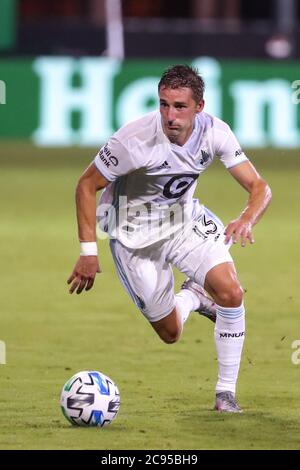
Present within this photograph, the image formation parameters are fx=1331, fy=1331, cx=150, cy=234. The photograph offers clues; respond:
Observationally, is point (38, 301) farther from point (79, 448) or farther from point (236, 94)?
point (236, 94)

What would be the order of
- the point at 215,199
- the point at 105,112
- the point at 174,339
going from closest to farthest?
the point at 174,339 → the point at 215,199 → the point at 105,112

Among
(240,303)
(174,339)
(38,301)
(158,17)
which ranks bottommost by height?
(158,17)

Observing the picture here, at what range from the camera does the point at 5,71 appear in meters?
24.4

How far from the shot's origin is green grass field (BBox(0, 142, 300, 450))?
7426 mm

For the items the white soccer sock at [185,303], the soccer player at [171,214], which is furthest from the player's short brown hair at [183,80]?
the white soccer sock at [185,303]

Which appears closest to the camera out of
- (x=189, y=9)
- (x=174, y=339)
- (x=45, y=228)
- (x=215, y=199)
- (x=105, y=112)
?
(x=174, y=339)

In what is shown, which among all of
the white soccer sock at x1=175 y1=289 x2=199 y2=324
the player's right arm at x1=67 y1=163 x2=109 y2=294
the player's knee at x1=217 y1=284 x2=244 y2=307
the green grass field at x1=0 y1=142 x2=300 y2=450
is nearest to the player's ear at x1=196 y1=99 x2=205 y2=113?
the player's right arm at x1=67 y1=163 x2=109 y2=294

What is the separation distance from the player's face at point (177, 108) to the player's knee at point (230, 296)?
99cm

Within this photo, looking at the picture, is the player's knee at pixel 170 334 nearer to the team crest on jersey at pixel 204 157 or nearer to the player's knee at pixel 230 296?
the player's knee at pixel 230 296

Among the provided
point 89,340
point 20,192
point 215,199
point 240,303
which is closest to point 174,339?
point 240,303

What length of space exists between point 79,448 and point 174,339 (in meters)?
1.98

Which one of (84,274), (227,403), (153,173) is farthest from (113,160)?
(227,403)

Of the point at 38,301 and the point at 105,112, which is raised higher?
the point at 38,301

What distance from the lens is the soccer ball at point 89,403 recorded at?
752 centimetres
